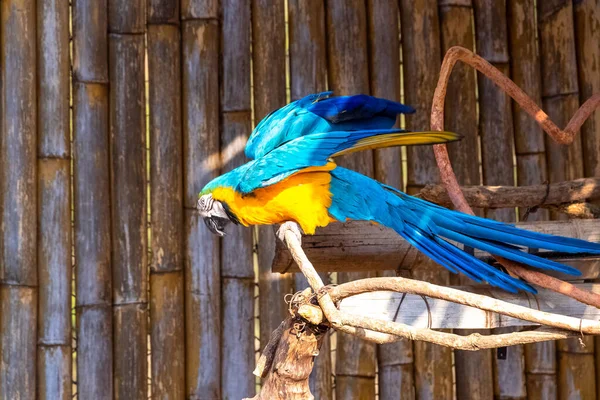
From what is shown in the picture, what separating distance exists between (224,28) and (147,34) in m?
0.33

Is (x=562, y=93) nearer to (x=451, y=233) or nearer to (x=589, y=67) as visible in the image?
(x=589, y=67)

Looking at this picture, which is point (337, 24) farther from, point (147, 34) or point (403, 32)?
point (147, 34)

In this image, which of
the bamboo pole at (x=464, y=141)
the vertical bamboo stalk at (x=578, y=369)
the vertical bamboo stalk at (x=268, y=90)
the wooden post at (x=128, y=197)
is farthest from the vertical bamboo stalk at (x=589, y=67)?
the wooden post at (x=128, y=197)

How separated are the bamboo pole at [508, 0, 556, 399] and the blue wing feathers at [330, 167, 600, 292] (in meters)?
1.37

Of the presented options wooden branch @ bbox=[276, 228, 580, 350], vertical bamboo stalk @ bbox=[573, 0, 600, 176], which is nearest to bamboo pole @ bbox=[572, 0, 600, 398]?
vertical bamboo stalk @ bbox=[573, 0, 600, 176]

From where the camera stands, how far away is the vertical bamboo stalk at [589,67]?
134 inches

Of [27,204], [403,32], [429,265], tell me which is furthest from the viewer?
[403,32]

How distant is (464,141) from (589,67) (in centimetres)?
64

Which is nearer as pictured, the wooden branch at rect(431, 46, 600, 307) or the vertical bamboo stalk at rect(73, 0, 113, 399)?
the wooden branch at rect(431, 46, 600, 307)

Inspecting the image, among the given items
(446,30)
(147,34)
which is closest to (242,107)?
(147,34)

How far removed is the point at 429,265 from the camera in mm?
2705

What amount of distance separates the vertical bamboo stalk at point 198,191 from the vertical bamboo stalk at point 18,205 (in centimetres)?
63

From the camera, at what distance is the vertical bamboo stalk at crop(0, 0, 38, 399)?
3.21m

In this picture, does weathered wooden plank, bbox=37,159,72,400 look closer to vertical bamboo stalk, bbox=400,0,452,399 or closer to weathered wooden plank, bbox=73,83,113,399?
weathered wooden plank, bbox=73,83,113,399
